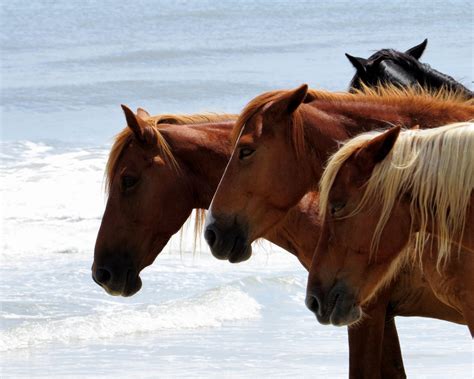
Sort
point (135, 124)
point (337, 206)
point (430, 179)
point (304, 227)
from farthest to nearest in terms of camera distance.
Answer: point (135, 124) < point (304, 227) < point (337, 206) < point (430, 179)

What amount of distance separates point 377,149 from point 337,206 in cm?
20

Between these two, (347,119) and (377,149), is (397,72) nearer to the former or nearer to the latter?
(347,119)

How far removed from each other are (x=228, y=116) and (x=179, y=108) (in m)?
11.3

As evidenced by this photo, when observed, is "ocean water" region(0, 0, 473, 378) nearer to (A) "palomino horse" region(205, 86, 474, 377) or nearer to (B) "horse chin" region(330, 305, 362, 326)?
(A) "palomino horse" region(205, 86, 474, 377)

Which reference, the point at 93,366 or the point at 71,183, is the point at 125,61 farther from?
the point at 93,366

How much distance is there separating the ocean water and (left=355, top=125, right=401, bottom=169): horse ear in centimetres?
293

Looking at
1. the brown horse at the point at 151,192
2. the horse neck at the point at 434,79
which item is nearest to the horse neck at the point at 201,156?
the brown horse at the point at 151,192

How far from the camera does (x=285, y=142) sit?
4.69 meters

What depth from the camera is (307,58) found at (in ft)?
70.4

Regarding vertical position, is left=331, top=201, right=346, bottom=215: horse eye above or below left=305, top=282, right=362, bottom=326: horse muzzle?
above

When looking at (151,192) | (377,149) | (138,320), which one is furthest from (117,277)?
(138,320)

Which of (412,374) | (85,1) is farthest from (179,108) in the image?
(85,1)

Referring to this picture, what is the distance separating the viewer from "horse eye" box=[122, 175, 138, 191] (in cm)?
534

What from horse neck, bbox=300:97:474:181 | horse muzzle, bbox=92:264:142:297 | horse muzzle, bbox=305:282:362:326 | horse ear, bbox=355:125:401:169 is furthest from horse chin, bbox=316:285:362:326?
horse muzzle, bbox=92:264:142:297
